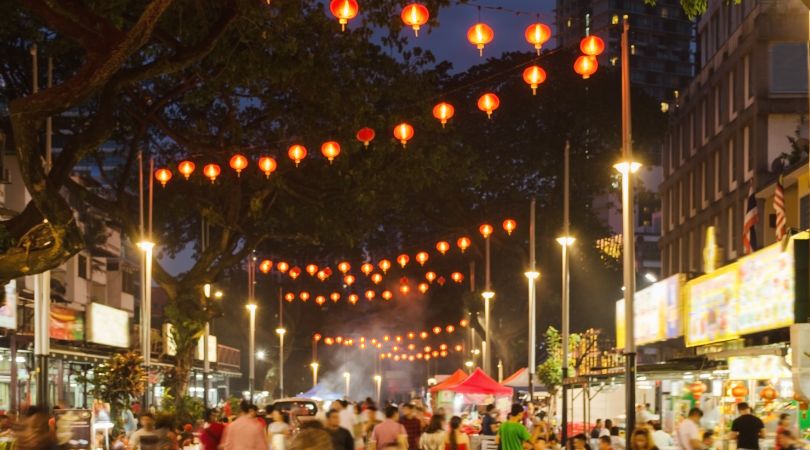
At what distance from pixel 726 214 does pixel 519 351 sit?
16.9 meters

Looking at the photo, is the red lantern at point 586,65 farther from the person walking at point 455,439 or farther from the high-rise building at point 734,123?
the high-rise building at point 734,123

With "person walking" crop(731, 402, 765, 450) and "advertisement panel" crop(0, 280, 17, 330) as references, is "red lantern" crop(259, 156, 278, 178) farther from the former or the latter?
"person walking" crop(731, 402, 765, 450)

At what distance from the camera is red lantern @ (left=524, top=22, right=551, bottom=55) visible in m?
22.1

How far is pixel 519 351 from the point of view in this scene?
67.2 meters

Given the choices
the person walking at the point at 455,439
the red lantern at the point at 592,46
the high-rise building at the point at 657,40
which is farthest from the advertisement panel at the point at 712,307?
the high-rise building at the point at 657,40

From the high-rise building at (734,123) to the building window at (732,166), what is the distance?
0.04 metres

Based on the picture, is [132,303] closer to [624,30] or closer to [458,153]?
[458,153]

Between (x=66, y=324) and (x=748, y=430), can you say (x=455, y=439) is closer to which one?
(x=748, y=430)

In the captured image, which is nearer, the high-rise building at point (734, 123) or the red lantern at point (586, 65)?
the red lantern at point (586, 65)

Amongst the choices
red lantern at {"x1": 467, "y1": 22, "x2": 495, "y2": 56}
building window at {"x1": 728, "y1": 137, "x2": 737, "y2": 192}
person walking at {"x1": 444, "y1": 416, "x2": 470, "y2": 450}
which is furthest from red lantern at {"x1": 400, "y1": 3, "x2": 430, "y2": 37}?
building window at {"x1": 728, "y1": 137, "x2": 737, "y2": 192}

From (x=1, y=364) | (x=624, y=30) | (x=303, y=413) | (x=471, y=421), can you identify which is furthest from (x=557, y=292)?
(x=624, y=30)

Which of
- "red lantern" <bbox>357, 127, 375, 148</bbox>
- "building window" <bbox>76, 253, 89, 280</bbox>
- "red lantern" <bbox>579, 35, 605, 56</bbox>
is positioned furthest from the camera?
"building window" <bbox>76, 253, 89, 280</bbox>

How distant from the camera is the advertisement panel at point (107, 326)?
39.7m

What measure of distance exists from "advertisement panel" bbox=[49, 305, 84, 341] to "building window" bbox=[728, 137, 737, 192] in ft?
88.6
